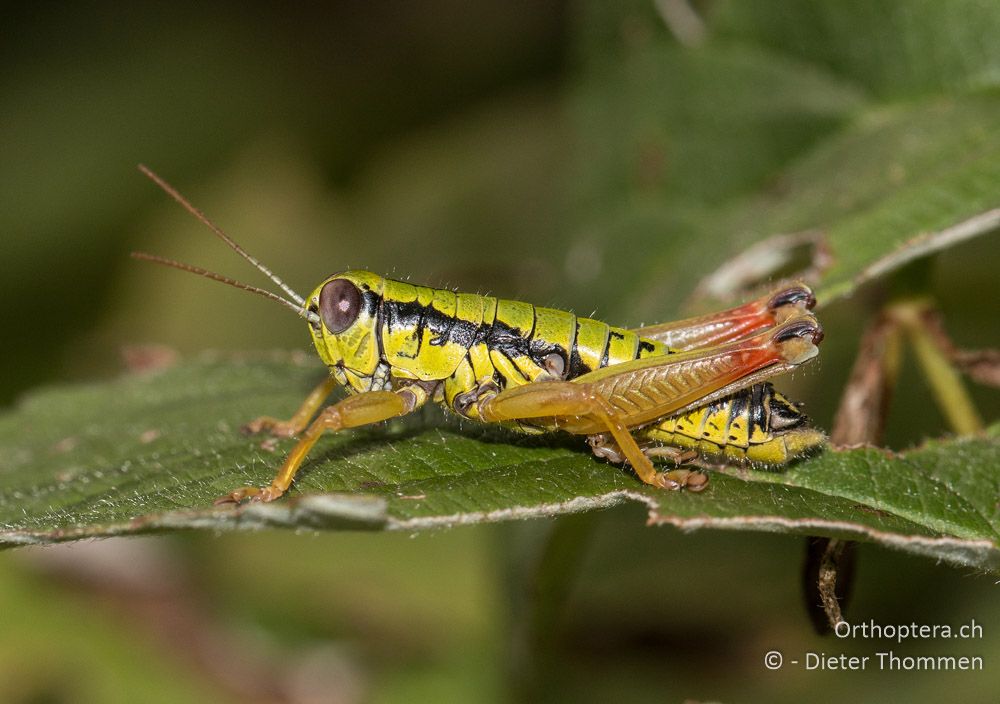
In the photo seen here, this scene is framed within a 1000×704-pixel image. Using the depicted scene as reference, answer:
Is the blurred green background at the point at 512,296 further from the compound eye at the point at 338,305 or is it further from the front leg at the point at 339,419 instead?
the compound eye at the point at 338,305

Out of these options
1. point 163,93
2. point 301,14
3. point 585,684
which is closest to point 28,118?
point 163,93

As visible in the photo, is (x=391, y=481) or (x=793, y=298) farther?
(x=793, y=298)

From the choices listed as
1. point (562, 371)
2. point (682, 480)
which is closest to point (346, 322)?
point (562, 371)

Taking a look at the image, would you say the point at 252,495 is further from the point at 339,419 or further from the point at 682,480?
the point at 682,480

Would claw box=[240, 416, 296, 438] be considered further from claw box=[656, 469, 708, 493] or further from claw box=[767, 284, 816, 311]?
claw box=[767, 284, 816, 311]

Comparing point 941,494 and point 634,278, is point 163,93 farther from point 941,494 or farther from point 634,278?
Result: point 941,494

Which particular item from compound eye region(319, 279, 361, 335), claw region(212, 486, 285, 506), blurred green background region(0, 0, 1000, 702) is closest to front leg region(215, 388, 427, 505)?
claw region(212, 486, 285, 506)

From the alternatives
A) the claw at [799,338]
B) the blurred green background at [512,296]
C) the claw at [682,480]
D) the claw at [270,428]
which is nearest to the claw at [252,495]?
the claw at [270,428]
